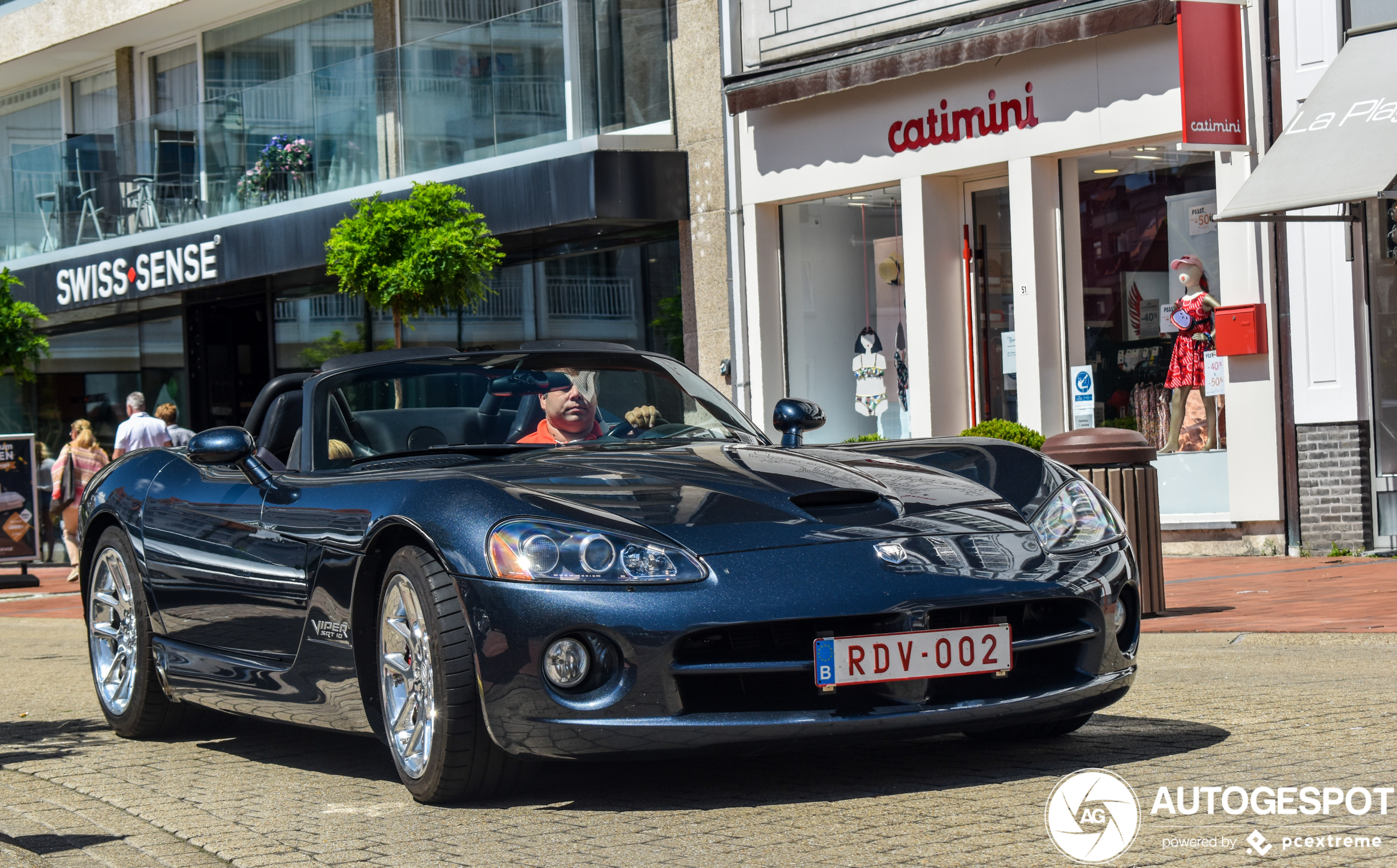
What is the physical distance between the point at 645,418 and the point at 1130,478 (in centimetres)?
400

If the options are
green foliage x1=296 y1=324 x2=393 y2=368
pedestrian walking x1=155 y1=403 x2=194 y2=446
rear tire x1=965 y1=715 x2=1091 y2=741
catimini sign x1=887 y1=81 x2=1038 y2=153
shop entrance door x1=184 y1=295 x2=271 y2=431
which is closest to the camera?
rear tire x1=965 y1=715 x2=1091 y2=741

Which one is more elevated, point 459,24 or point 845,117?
point 459,24

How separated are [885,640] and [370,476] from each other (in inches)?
64.0

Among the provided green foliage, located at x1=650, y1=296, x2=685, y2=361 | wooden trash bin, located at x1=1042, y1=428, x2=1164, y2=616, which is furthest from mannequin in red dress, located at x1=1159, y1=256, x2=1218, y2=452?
green foliage, located at x1=650, y1=296, x2=685, y2=361

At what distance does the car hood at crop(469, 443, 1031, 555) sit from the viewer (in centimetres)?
459

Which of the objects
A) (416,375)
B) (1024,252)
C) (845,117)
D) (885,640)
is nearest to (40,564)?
(845,117)

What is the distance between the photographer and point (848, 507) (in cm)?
482

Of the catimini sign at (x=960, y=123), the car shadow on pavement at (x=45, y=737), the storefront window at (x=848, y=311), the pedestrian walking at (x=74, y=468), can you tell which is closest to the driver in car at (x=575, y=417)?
the car shadow on pavement at (x=45, y=737)

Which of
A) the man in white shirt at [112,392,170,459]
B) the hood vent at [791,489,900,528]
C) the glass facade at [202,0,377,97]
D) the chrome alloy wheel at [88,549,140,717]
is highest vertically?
the glass facade at [202,0,377,97]

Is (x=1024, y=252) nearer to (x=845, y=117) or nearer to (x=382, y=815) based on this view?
(x=845, y=117)

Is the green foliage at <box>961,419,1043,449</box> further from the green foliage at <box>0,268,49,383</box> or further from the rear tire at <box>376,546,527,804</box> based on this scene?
the green foliage at <box>0,268,49,383</box>

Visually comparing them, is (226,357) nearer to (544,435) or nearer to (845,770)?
(544,435)

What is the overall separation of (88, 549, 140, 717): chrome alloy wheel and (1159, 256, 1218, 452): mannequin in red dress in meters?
9.47

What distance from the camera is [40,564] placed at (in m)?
22.6
